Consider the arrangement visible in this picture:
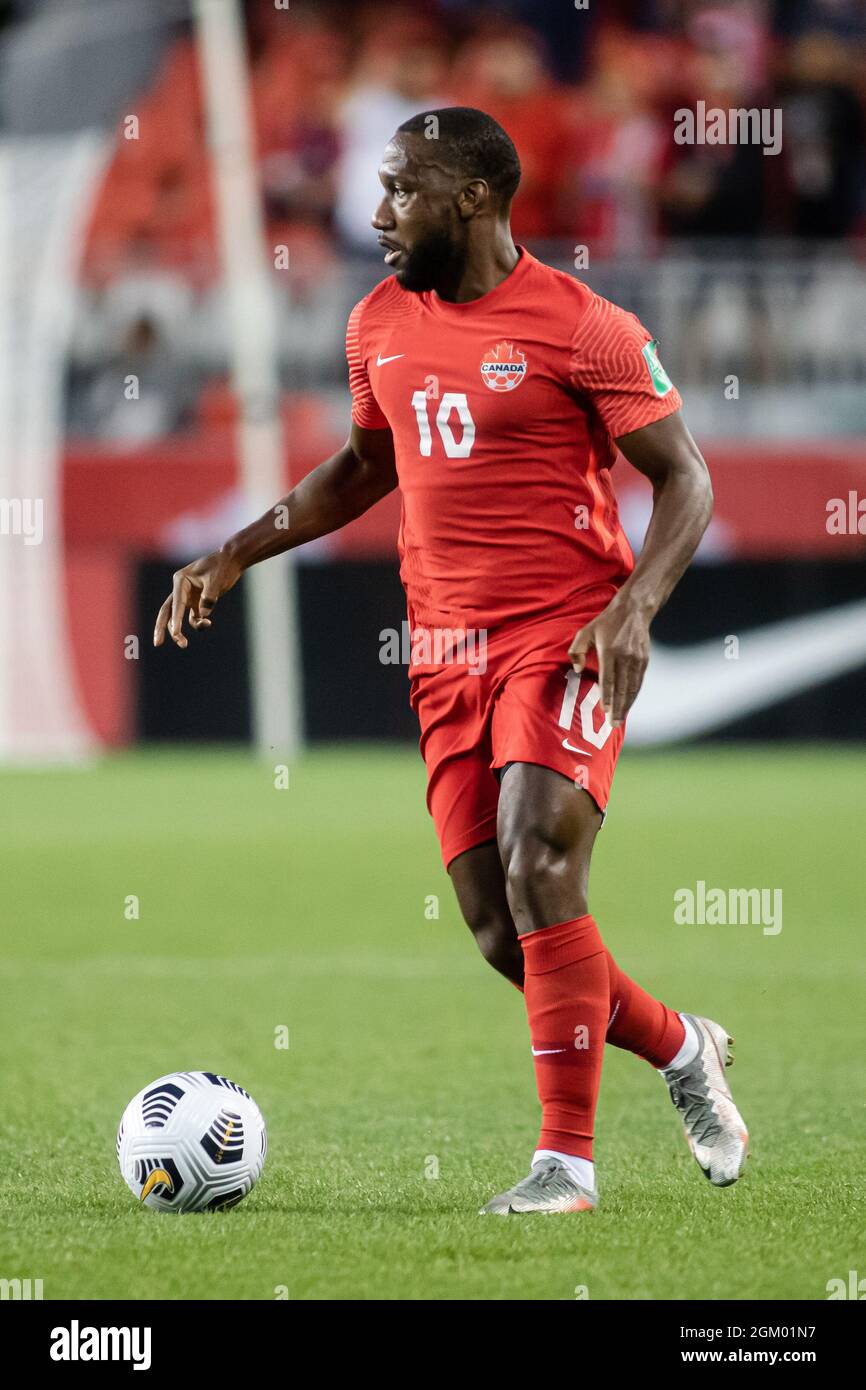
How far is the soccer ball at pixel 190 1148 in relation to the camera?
412 centimetres

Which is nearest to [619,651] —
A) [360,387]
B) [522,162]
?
[360,387]

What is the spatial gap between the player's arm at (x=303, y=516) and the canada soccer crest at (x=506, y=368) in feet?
1.66

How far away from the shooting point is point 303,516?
472cm

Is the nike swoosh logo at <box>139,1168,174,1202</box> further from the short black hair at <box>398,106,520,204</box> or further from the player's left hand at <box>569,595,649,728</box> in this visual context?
the short black hair at <box>398,106,520,204</box>

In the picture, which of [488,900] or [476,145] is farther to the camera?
[488,900]

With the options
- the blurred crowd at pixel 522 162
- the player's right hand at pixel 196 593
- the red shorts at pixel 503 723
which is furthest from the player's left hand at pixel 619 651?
the blurred crowd at pixel 522 162

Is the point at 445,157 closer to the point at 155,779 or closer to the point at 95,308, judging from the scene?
the point at 155,779

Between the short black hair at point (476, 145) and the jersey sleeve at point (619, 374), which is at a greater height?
the short black hair at point (476, 145)

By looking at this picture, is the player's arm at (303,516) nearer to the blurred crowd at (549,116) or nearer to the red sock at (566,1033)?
the red sock at (566,1033)

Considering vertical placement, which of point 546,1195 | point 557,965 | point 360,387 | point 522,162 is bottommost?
point 546,1195

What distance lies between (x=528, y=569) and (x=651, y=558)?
34cm

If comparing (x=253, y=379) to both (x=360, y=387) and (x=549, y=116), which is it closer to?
(x=549, y=116)

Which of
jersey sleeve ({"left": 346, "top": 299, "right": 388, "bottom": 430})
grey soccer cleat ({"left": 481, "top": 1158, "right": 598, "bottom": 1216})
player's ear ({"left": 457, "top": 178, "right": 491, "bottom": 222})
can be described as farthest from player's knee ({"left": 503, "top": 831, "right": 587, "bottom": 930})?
player's ear ({"left": 457, "top": 178, "right": 491, "bottom": 222})
